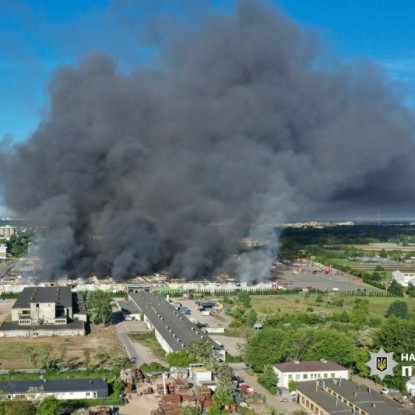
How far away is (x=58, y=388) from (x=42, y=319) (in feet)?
20.0

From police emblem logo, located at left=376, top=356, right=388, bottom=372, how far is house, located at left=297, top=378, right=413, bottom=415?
121 centimetres

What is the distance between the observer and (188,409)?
348 inches

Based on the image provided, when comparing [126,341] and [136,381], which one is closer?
[136,381]

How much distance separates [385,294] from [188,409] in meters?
16.2

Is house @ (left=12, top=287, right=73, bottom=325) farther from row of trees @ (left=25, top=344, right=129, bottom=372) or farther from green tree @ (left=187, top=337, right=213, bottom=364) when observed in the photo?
green tree @ (left=187, top=337, right=213, bottom=364)

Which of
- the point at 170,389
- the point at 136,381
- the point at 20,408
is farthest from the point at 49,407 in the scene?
the point at 136,381

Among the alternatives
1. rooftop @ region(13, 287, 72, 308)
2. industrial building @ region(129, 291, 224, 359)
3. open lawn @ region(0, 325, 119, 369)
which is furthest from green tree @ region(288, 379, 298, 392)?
rooftop @ region(13, 287, 72, 308)

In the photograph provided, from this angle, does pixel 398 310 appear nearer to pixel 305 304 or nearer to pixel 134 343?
pixel 305 304

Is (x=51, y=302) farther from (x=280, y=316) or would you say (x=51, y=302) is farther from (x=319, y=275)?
(x=319, y=275)

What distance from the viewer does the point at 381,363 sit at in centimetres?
1142

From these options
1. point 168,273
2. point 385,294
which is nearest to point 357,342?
point 385,294

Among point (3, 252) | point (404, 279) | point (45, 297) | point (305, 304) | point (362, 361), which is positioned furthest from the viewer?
point (3, 252)

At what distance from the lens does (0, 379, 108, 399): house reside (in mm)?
9672

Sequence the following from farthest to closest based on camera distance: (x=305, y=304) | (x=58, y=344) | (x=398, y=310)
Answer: (x=305, y=304), (x=398, y=310), (x=58, y=344)
